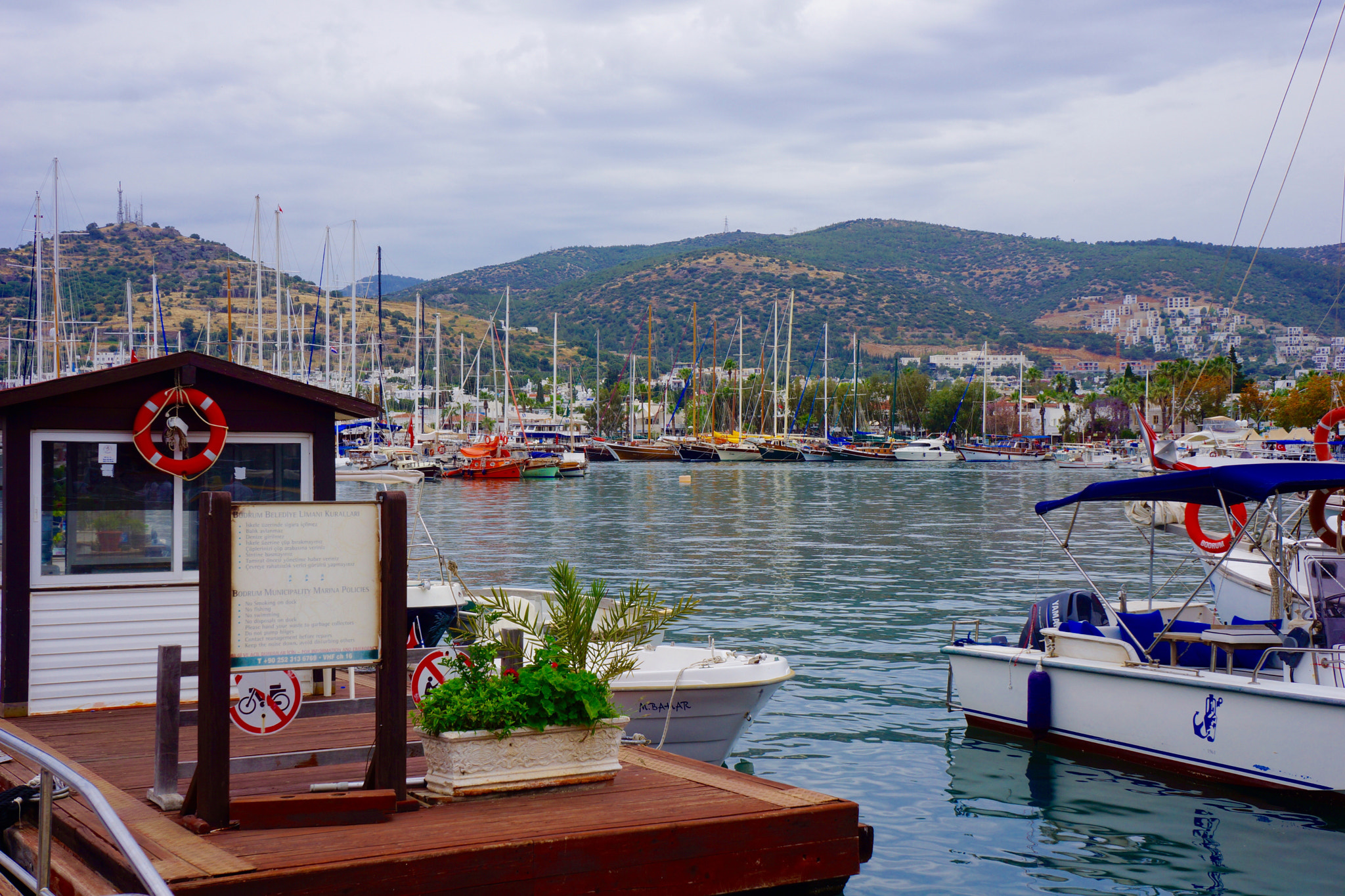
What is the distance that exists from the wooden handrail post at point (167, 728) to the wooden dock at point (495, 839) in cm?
13

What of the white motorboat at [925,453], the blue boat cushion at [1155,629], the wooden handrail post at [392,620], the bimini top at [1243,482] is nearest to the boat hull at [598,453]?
the white motorboat at [925,453]

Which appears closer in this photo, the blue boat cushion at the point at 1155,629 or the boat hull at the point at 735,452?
the blue boat cushion at the point at 1155,629

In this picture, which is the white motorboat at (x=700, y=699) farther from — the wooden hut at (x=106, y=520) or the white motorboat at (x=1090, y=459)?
the white motorboat at (x=1090, y=459)

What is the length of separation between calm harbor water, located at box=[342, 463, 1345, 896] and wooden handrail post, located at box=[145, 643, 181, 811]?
17.0 ft

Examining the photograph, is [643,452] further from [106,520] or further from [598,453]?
[106,520]

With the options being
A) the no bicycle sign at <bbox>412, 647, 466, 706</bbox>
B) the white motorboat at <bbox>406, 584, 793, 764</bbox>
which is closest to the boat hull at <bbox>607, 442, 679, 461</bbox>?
the white motorboat at <bbox>406, 584, 793, 764</bbox>

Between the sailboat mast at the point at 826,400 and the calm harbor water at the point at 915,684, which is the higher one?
the sailboat mast at the point at 826,400

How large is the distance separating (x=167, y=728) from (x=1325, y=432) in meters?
15.5

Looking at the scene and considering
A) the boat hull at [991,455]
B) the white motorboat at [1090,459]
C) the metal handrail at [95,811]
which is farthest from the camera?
the boat hull at [991,455]

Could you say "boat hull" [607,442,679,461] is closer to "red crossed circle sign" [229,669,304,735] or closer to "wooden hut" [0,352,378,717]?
"wooden hut" [0,352,378,717]

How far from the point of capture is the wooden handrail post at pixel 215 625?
237 inches

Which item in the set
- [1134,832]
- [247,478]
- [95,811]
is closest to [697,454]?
[1134,832]

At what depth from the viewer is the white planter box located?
696cm

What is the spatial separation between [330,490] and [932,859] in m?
6.05
